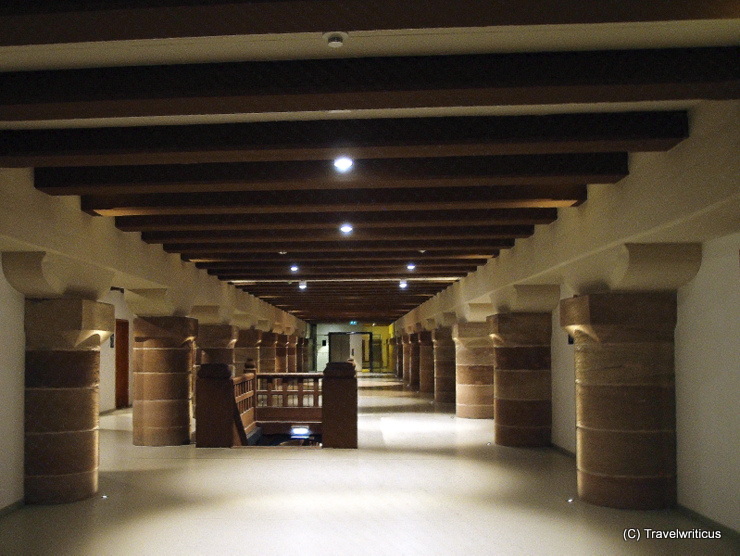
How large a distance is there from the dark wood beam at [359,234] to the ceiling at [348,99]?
77 centimetres

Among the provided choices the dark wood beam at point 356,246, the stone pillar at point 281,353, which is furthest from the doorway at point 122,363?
the dark wood beam at point 356,246

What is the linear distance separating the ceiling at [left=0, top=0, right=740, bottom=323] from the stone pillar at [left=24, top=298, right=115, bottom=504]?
1191mm

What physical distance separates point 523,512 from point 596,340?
5.89 feet

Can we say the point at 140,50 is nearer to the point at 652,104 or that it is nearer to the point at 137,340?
the point at 652,104

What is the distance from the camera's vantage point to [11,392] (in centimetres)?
720

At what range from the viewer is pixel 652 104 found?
15.6 ft

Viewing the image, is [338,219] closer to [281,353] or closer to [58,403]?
[58,403]

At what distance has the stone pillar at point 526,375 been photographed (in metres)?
11.1

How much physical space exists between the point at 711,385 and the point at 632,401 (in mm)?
741

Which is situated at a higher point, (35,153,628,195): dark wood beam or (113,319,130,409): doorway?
(35,153,628,195): dark wood beam

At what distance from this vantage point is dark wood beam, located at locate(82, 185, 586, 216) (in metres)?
6.68

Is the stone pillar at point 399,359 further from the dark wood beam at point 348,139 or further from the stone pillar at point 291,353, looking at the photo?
the dark wood beam at point 348,139

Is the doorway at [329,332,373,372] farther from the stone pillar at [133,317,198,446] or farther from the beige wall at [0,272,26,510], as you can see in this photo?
the beige wall at [0,272,26,510]

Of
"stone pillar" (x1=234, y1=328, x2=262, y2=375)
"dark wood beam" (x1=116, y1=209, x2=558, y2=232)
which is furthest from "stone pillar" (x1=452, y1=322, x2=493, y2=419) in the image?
"dark wood beam" (x1=116, y1=209, x2=558, y2=232)
